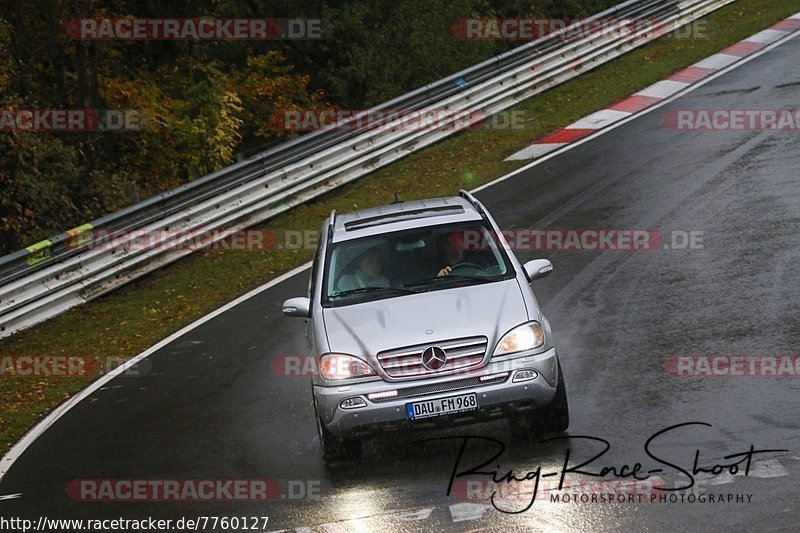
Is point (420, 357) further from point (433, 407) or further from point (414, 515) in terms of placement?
point (414, 515)

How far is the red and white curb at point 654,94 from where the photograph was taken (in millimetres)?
21141

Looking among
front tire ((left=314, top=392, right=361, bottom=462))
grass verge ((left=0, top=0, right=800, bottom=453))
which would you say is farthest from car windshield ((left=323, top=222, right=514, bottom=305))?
grass verge ((left=0, top=0, right=800, bottom=453))

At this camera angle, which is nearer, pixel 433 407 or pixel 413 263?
pixel 433 407

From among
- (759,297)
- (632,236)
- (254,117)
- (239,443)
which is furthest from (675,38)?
(239,443)

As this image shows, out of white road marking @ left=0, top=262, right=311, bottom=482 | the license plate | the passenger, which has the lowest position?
white road marking @ left=0, top=262, right=311, bottom=482

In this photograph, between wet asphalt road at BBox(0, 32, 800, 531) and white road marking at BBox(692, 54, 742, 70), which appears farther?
white road marking at BBox(692, 54, 742, 70)

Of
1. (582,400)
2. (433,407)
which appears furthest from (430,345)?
(582,400)

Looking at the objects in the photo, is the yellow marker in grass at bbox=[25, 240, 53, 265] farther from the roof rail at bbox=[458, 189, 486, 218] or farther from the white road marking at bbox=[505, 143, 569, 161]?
the white road marking at bbox=[505, 143, 569, 161]

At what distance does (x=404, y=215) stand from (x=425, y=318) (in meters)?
1.81

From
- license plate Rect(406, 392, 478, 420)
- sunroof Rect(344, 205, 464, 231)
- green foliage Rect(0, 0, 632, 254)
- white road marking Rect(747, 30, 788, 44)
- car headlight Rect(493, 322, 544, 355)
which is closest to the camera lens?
license plate Rect(406, 392, 478, 420)

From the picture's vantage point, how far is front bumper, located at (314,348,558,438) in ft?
27.4

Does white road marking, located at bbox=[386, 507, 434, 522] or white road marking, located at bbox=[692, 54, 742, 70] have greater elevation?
white road marking, located at bbox=[692, 54, 742, 70]

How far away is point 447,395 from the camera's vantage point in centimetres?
834

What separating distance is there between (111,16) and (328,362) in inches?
998
